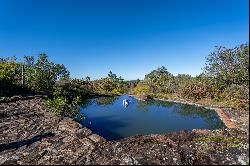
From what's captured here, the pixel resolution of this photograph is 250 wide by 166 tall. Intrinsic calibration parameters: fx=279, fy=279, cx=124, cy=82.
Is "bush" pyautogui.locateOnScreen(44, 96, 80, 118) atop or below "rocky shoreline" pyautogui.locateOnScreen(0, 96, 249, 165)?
atop

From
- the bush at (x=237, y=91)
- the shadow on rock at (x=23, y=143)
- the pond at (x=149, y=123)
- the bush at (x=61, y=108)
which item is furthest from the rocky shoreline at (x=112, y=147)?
the bush at (x=237, y=91)

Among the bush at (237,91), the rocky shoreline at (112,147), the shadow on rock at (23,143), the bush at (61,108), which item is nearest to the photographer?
the rocky shoreline at (112,147)

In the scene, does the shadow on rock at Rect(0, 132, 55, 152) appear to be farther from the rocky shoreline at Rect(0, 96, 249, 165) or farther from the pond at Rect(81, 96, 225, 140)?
the pond at Rect(81, 96, 225, 140)

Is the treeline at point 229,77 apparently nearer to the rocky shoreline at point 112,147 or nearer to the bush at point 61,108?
the rocky shoreline at point 112,147

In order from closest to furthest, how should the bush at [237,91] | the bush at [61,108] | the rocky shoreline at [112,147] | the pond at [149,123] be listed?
the rocky shoreline at [112,147] → the pond at [149,123] → the bush at [237,91] → the bush at [61,108]

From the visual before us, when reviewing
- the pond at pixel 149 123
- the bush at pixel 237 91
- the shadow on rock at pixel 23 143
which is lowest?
the pond at pixel 149 123

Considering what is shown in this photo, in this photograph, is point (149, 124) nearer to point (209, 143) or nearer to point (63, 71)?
point (209, 143)

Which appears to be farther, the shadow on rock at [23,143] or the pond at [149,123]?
the pond at [149,123]

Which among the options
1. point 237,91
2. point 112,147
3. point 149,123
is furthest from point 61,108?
point 237,91

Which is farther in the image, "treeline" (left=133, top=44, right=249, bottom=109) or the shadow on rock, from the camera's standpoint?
"treeline" (left=133, top=44, right=249, bottom=109)

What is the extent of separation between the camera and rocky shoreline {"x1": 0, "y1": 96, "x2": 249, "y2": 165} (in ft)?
30.5

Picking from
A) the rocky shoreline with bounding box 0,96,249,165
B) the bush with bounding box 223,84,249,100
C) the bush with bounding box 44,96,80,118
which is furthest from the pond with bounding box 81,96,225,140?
the rocky shoreline with bounding box 0,96,249,165

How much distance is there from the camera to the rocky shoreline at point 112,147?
930cm

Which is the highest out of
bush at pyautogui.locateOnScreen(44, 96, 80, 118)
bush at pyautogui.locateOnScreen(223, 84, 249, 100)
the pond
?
bush at pyautogui.locateOnScreen(223, 84, 249, 100)
